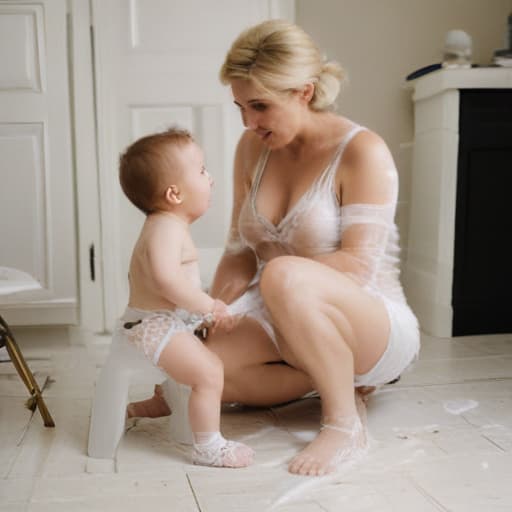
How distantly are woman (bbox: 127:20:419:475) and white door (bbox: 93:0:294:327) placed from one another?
75cm

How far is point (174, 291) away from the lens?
1544mm

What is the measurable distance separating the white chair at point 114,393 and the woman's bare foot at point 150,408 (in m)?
0.20

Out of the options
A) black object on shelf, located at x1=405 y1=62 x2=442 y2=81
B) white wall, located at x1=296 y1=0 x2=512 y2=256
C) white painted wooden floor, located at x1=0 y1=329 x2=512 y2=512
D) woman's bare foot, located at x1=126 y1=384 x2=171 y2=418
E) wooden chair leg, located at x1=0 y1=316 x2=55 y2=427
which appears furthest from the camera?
white wall, located at x1=296 y1=0 x2=512 y2=256

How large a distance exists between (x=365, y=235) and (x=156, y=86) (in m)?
1.26

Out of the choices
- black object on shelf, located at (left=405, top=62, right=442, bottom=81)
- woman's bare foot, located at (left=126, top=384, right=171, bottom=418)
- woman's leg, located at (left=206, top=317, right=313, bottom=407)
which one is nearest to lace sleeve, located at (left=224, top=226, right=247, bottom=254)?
woman's leg, located at (left=206, top=317, right=313, bottom=407)

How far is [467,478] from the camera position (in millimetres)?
1518

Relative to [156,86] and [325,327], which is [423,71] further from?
[325,327]

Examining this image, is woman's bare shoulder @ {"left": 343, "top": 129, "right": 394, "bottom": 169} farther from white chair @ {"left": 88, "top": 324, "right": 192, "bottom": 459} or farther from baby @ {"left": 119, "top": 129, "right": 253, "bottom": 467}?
white chair @ {"left": 88, "top": 324, "right": 192, "bottom": 459}

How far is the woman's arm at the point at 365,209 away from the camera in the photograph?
65.2 inches

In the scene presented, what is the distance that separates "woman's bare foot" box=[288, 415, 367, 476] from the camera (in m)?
1.54

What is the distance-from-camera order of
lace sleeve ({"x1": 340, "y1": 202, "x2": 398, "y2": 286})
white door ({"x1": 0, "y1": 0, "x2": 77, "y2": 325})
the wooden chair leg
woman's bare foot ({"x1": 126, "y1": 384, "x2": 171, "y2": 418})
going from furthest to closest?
white door ({"x1": 0, "y1": 0, "x2": 77, "y2": 325}) < woman's bare foot ({"x1": 126, "y1": 384, "x2": 171, "y2": 418}) < the wooden chair leg < lace sleeve ({"x1": 340, "y1": 202, "x2": 398, "y2": 286})

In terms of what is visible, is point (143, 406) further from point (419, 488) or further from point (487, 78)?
point (487, 78)

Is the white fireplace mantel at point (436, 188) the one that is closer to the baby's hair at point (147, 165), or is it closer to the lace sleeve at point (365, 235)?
the lace sleeve at point (365, 235)

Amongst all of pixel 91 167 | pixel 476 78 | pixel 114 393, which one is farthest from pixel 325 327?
pixel 476 78
